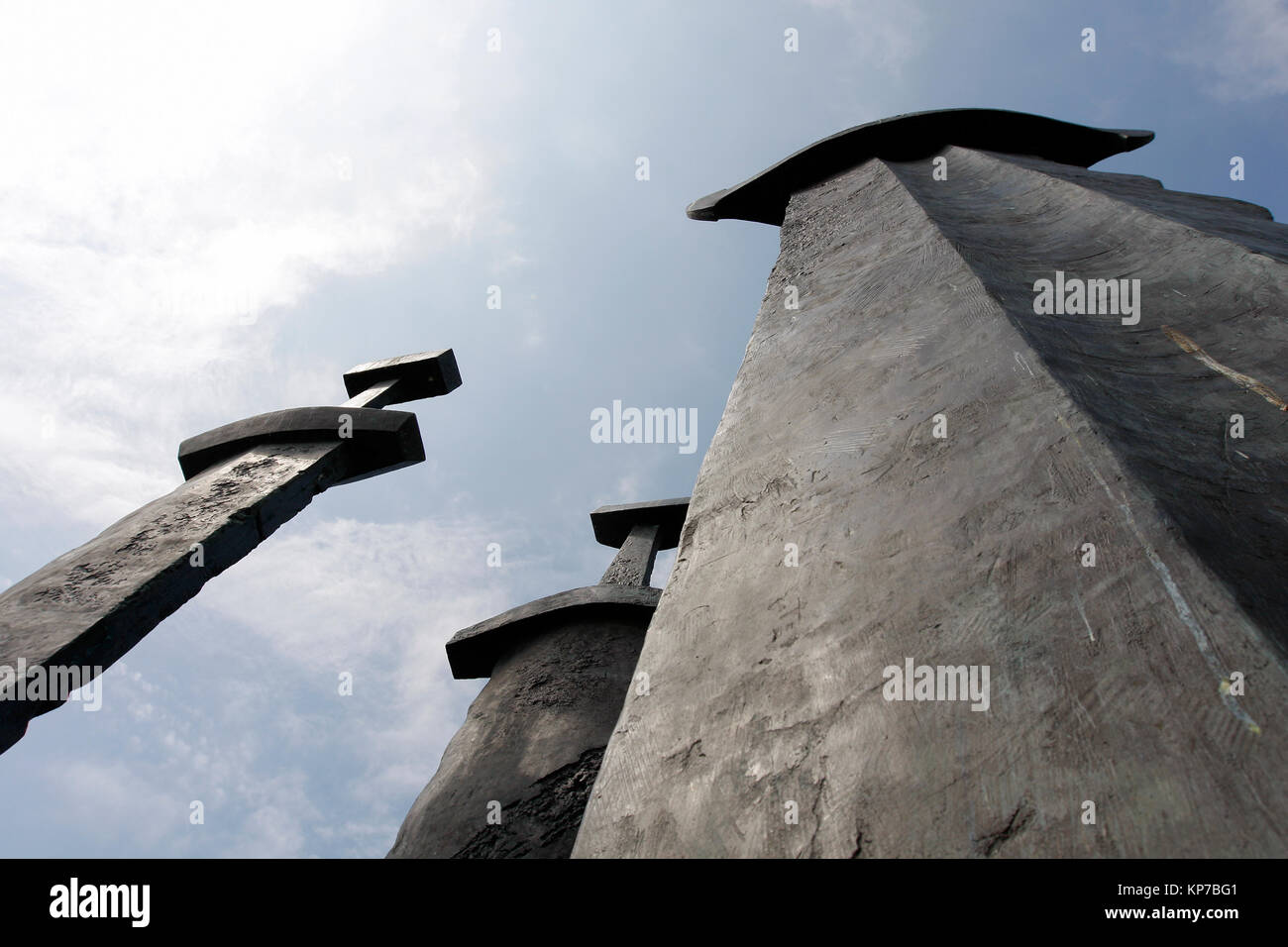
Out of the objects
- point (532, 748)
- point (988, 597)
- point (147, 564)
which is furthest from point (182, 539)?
point (988, 597)

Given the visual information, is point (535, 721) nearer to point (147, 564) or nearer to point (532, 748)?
point (532, 748)

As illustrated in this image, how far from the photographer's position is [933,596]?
161cm

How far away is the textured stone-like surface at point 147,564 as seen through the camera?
249 cm

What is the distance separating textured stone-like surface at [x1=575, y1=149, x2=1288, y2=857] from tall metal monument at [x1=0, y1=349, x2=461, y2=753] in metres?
1.92

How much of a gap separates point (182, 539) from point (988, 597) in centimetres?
301

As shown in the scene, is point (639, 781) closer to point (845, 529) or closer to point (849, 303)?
point (845, 529)

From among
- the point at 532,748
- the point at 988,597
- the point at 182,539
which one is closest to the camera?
the point at 988,597

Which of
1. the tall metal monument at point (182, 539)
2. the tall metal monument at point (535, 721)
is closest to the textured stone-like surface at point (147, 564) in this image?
the tall metal monument at point (182, 539)

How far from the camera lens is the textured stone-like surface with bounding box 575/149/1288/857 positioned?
114cm

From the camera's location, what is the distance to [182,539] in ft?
10.2

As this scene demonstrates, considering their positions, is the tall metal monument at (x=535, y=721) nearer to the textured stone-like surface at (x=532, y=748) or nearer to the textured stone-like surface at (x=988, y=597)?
the textured stone-like surface at (x=532, y=748)

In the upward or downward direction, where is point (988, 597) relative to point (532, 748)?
upward
